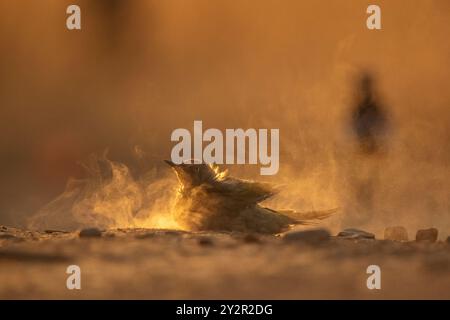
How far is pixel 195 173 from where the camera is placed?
716 cm

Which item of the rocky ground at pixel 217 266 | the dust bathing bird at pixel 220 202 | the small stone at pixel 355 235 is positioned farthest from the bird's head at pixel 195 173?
the small stone at pixel 355 235

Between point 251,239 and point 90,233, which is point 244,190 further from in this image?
point 90,233

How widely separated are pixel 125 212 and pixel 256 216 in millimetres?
1437

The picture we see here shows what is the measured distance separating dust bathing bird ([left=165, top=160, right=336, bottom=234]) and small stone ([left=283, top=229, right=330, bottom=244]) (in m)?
1.24

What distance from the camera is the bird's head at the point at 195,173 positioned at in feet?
23.5

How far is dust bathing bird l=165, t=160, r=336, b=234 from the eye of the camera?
7.01 meters

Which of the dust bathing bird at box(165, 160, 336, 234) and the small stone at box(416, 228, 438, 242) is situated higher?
the dust bathing bird at box(165, 160, 336, 234)

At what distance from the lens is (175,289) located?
4.25 metres

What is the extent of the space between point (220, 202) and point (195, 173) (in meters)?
0.38

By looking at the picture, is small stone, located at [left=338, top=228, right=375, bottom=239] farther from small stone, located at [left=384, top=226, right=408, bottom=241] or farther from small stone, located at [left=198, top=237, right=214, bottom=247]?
small stone, located at [left=198, top=237, right=214, bottom=247]

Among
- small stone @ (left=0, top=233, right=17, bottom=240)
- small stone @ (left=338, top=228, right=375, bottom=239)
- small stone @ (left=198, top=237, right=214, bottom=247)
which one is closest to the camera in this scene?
small stone @ (left=198, top=237, right=214, bottom=247)

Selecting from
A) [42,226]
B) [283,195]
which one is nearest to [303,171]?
[283,195]

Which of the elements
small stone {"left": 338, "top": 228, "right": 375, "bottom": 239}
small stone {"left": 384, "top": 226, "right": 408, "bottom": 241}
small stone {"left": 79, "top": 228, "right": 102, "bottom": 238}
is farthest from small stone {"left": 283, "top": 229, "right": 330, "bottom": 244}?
small stone {"left": 384, "top": 226, "right": 408, "bottom": 241}

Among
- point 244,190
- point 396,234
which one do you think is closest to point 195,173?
point 244,190
